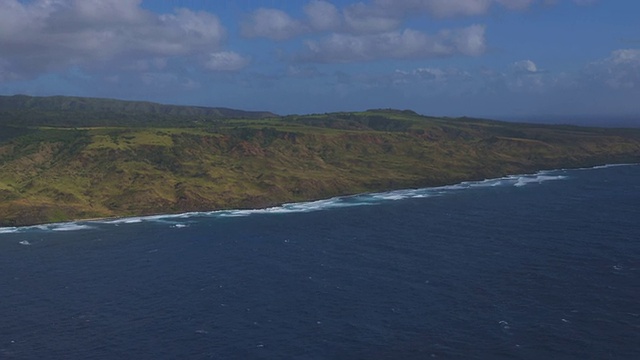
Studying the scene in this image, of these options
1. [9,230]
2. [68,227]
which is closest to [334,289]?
[68,227]

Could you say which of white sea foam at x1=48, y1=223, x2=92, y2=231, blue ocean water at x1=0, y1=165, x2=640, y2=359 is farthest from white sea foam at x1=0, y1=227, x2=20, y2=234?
white sea foam at x1=48, y1=223, x2=92, y2=231

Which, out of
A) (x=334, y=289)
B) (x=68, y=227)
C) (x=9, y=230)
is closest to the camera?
(x=334, y=289)

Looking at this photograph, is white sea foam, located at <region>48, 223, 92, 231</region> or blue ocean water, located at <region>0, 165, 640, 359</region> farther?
white sea foam, located at <region>48, 223, 92, 231</region>

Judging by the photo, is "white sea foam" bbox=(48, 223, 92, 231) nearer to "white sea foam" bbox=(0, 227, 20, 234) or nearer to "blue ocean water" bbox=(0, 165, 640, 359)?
"blue ocean water" bbox=(0, 165, 640, 359)

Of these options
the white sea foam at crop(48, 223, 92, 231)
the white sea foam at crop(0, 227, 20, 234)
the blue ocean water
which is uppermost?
the blue ocean water

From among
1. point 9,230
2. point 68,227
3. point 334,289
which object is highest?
point 334,289

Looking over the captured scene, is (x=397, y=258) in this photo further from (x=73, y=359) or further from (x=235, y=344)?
(x=73, y=359)

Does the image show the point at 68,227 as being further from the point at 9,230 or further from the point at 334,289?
the point at 334,289

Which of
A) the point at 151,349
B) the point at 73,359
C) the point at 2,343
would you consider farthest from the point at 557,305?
the point at 2,343
